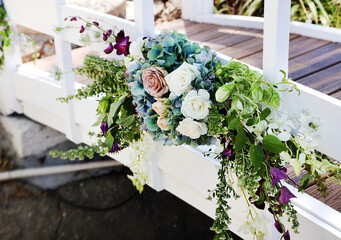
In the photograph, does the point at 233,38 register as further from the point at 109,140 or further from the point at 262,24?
the point at 109,140

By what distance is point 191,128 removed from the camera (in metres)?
1.71

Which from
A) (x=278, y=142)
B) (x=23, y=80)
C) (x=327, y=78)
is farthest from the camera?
(x=23, y=80)

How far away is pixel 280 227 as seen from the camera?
1663 millimetres

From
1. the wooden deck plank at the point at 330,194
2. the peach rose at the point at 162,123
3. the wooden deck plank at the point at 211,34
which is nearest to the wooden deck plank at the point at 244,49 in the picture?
the wooden deck plank at the point at 211,34

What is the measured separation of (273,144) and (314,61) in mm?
1209

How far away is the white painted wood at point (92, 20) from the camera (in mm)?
2230

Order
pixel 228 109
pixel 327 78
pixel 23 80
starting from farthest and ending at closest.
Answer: pixel 23 80
pixel 327 78
pixel 228 109

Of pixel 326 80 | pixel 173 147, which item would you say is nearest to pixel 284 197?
pixel 173 147

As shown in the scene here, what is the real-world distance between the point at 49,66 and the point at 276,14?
6.62 feet

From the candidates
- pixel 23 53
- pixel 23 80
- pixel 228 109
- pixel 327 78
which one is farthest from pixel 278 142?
pixel 23 53

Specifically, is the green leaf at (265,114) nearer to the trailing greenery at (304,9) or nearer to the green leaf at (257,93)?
the green leaf at (257,93)

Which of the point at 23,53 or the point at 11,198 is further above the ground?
the point at 23,53

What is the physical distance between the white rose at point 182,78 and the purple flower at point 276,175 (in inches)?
14.6

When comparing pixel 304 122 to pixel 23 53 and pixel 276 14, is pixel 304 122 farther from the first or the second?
pixel 23 53
